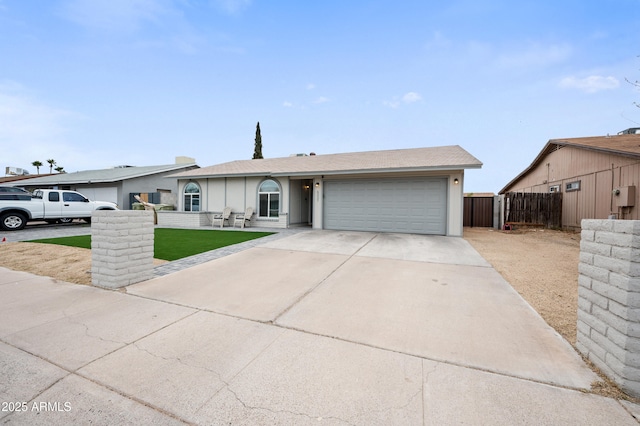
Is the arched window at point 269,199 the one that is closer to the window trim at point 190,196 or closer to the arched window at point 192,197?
the window trim at point 190,196

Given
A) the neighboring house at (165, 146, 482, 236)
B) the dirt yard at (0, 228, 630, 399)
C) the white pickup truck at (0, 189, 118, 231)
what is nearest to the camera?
the dirt yard at (0, 228, 630, 399)

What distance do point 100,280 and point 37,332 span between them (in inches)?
66.0

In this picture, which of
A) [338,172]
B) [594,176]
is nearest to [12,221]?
[338,172]

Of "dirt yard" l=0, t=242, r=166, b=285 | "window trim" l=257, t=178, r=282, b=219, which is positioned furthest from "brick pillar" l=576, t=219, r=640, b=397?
"window trim" l=257, t=178, r=282, b=219

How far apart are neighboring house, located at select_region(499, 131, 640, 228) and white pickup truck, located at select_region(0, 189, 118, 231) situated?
885 inches

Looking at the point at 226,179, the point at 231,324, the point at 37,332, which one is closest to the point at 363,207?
the point at 226,179

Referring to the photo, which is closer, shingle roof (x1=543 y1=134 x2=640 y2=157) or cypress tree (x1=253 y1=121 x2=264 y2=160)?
shingle roof (x1=543 y1=134 x2=640 y2=157)

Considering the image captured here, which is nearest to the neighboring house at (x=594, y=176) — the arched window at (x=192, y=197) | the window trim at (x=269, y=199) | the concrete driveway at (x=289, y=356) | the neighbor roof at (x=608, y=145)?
the neighbor roof at (x=608, y=145)

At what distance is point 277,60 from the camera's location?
14484 millimetres

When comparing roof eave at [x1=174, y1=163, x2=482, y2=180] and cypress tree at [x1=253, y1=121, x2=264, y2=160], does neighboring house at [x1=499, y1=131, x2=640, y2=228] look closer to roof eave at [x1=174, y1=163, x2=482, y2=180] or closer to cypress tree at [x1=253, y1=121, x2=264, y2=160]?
roof eave at [x1=174, y1=163, x2=482, y2=180]

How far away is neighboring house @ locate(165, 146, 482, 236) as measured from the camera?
34.6 feet

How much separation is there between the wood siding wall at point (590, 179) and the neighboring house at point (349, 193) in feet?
18.2

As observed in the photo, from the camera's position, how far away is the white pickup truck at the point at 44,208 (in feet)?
35.1

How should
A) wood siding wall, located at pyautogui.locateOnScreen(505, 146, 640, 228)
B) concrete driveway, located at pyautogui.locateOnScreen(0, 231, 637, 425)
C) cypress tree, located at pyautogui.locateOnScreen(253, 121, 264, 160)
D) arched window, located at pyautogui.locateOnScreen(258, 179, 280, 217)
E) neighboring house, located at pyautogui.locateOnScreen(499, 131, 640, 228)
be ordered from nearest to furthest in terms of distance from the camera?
concrete driveway, located at pyautogui.locateOnScreen(0, 231, 637, 425), neighboring house, located at pyautogui.locateOnScreen(499, 131, 640, 228), wood siding wall, located at pyautogui.locateOnScreen(505, 146, 640, 228), arched window, located at pyautogui.locateOnScreen(258, 179, 280, 217), cypress tree, located at pyautogui.locateOnScreen(253, 121, 264, 160)
